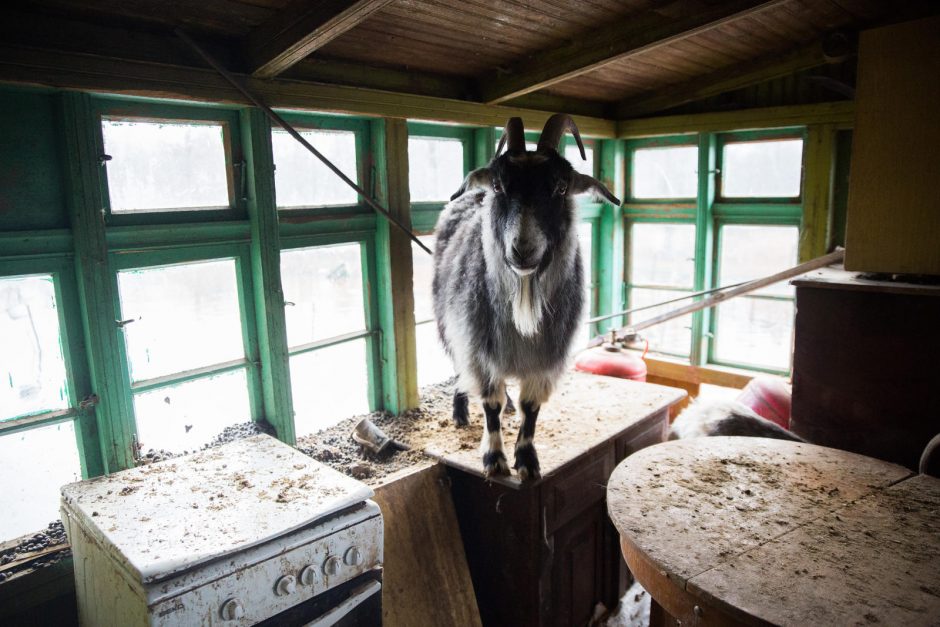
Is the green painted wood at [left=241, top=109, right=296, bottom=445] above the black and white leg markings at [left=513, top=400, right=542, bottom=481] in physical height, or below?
above

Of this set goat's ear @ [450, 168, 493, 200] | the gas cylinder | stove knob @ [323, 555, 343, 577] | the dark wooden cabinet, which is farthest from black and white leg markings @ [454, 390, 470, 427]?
the gas cylinder

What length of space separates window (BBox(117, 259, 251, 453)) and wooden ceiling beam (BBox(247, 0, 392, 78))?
922mm

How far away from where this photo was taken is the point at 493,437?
285cm

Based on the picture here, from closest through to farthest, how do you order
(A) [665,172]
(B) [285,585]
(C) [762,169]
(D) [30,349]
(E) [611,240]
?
(B) [285,585]
(D) [30,349]
(C) [762,169]
(A) [665,172]
(E) [611,240]

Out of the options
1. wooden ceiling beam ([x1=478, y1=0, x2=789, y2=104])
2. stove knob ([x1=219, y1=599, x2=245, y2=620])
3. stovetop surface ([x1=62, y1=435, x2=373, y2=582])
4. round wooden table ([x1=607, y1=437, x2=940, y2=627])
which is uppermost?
wooden ceiling beam ([x1=478, y1=0, x2=789, y2=104])

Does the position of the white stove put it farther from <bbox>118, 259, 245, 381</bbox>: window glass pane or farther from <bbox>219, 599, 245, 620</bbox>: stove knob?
<bbox>118, 259, 245, 381</bbox>: window glass pane

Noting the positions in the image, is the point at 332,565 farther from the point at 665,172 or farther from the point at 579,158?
the point at 665,172

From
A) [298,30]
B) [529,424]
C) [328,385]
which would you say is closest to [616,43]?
[298,30]

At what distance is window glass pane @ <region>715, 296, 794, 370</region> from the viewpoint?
5094 millimetres

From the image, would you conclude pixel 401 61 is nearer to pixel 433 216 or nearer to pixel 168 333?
pixel 433 216

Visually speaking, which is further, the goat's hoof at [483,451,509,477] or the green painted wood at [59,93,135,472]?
the goat's hoof at [483,451,509,477]

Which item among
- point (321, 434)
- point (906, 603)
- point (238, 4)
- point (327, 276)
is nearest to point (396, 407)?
point (321, 434)

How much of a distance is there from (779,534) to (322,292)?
238 centimetres

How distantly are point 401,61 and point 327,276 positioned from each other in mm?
1233
